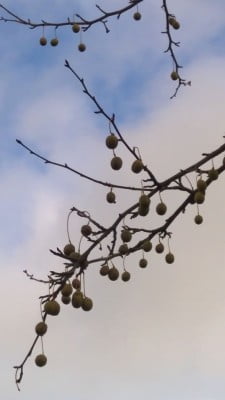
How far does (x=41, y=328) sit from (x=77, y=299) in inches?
8.8

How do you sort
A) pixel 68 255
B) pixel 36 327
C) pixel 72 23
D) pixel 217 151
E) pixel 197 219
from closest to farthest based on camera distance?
pixel 36 327
pixel 68 255
pixel 217 151
pixel 197 219
pixel 72 23

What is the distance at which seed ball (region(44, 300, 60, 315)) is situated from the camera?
3.23 metres

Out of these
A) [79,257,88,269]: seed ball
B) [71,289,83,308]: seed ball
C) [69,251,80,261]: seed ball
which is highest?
[69,251,80,261]: seed ball

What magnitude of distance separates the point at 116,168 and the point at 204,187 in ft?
1.57

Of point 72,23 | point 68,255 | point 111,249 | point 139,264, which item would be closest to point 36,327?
point 68,255

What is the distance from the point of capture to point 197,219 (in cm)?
440

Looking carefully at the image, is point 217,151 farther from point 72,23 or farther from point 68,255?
point 72,23

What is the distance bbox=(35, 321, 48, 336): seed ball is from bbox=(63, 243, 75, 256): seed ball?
516 millimetres

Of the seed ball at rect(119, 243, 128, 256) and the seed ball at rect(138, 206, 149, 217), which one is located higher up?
the seed ball at rect(138, 206, 149, 217)

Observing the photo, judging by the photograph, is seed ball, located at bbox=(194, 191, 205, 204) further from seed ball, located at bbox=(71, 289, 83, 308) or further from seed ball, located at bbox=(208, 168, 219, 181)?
seed ball, located at bbox=(71, 289, 83, 308)

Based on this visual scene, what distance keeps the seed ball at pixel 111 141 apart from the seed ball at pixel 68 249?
539 millimetres

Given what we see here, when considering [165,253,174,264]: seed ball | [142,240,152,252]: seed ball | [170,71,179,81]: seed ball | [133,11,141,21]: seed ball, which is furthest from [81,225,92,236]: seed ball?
[133,11,141,21]: seed ball

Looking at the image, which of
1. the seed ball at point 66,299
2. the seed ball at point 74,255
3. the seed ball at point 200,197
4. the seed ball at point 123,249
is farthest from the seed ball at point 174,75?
the seed ball at point 66,299

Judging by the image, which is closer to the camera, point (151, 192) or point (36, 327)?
point (36, 327)
